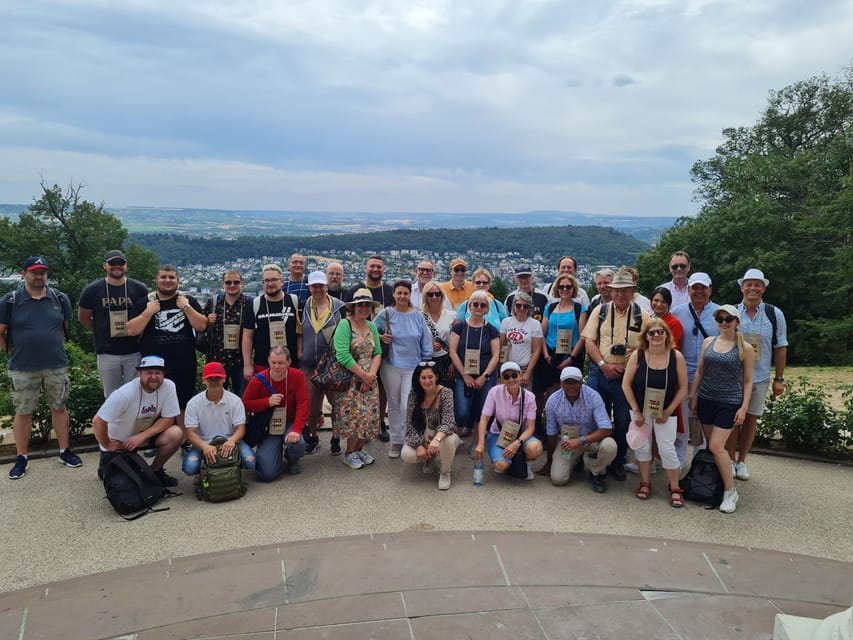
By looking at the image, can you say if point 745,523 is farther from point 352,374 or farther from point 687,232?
point 687,232

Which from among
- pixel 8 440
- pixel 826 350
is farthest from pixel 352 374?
pixel 826 350

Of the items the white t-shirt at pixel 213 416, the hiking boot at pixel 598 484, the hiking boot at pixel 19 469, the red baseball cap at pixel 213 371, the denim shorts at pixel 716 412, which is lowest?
the hiking boot at pixel 19 469

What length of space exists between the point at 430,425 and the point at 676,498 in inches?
91.0

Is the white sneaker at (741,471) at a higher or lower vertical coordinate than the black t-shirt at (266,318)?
lower

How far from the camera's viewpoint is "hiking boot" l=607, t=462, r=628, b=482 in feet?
18.7

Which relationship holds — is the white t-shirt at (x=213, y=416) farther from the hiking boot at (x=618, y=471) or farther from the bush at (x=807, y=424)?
the bush at (x=807, y=424)

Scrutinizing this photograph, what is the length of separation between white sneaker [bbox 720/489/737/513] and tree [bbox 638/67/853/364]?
1639cm

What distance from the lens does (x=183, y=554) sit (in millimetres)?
4301

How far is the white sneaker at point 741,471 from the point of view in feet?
18.8

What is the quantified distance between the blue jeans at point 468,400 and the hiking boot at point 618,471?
1.43 m

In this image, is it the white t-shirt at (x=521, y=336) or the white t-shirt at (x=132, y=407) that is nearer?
the white t-shirt at (x=132, y=407)

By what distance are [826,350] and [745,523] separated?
19639 mm

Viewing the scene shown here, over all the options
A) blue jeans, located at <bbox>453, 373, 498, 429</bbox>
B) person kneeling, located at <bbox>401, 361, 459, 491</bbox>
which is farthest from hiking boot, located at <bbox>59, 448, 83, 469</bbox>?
blue jeans, located at <bbox>453, 373, 498, 429</bbox>

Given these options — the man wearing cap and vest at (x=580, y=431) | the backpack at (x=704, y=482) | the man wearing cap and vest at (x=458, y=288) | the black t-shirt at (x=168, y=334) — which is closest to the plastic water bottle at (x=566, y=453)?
the man wearing cap and vest at (x=580, y=431)
